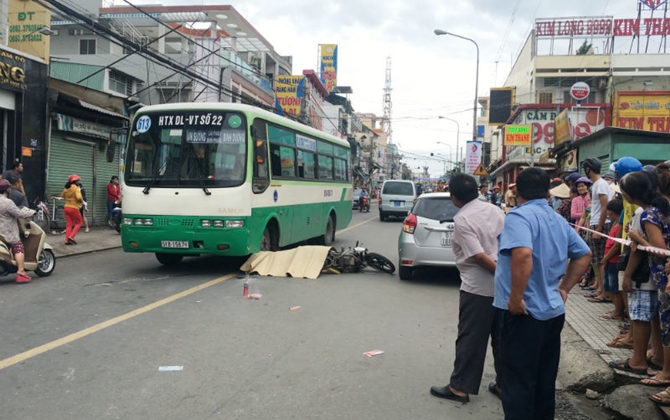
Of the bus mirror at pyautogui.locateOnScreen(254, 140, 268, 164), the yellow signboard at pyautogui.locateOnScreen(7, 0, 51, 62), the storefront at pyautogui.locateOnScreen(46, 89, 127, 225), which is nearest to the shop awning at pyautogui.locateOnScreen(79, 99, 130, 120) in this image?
the storefront at pyautogui.locateOnScreen(46, 89, 127, 225)

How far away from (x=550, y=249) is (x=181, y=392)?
2.86 meters

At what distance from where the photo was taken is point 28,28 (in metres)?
16.5

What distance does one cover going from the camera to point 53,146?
16.8 metres

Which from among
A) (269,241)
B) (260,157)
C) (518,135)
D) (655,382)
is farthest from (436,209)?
(518,135)

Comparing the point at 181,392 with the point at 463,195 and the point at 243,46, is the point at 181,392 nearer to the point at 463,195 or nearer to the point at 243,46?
the point at 463,195

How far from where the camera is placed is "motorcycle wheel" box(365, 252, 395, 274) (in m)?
10.2

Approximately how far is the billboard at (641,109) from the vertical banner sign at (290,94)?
69.5ft

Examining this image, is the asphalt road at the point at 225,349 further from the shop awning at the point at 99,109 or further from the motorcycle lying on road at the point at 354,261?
the shop awning at the point at 99,109

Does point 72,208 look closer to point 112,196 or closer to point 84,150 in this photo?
point 112,196

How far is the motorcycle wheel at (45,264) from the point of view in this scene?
905cm

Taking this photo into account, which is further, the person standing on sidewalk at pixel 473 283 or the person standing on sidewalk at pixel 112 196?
the person standing on sidewalk at pixel 112 196

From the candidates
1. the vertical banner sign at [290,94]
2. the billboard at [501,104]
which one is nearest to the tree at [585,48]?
the billboard at [501,104]

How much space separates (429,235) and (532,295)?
5.87 m

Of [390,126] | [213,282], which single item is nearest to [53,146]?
[213,282]
